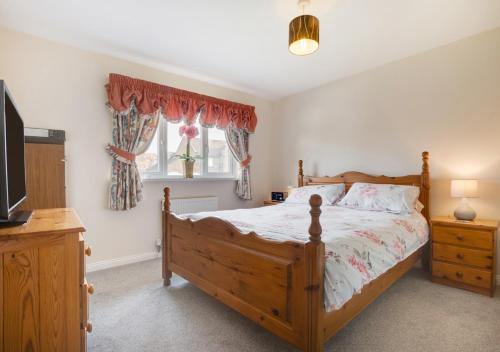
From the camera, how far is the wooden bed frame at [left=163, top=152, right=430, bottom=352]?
4.44 feet

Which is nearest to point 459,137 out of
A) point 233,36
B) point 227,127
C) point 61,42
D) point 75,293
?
point 233,36

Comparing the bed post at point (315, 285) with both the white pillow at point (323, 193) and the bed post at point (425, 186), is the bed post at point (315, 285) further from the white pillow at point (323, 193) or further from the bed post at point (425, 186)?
the bed post at point (425, 186)

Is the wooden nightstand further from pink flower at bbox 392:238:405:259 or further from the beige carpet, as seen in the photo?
pink flower at bbox 392:238:405:259

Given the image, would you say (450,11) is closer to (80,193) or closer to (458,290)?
(458,290)

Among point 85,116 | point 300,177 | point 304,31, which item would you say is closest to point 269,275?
point 304,31

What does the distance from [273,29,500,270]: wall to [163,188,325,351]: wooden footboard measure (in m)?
2.32

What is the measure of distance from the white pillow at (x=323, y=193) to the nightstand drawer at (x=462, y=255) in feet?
3.80

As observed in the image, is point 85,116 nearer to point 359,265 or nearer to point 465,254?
point 359,265

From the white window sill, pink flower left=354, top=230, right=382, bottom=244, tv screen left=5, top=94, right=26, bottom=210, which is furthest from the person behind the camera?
the white window sill

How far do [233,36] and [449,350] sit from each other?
3023 millimetres

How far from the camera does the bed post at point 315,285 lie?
1.33 meters

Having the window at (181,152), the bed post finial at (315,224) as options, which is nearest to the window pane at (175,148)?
the window at (181,152)

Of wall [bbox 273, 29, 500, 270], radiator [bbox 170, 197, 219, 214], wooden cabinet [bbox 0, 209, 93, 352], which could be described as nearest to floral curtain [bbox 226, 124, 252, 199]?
radiator [bbox 170, 197, 219, 214]

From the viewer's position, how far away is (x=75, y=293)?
43.6 inches
